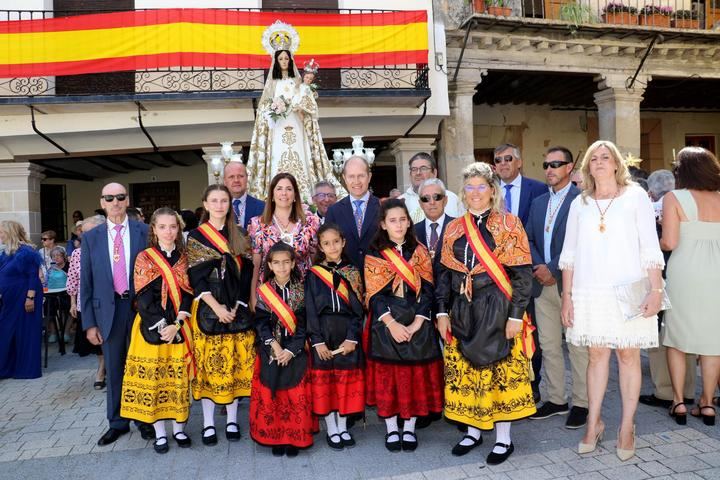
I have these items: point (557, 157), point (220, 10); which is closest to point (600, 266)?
point (557, 157)

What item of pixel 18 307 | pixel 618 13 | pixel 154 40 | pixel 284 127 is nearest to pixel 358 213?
pixel 284 127

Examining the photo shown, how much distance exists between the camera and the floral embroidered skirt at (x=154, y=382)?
3.49 m

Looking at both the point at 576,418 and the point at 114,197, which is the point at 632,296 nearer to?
the point at 576,418

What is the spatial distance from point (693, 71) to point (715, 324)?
35.1ft

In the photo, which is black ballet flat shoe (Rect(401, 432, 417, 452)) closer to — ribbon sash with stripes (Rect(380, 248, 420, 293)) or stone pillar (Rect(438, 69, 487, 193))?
ribbon sash with stripes (Rect(380, 248, 420, 293))

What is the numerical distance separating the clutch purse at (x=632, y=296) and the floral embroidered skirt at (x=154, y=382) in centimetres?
293

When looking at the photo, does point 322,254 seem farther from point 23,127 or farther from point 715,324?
point 23,127

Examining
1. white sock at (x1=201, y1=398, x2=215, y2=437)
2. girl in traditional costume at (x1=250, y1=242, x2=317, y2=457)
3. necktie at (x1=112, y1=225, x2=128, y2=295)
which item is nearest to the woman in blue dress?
necktie at (x1=112, y1=225, x2=128, y2=295)

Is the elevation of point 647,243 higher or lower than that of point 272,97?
lower

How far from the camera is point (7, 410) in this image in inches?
Result: 193

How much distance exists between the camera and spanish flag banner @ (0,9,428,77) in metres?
9.52

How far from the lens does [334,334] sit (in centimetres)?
348

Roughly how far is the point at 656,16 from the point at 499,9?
3805mm

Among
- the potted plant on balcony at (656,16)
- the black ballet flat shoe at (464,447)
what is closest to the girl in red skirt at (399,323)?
the black ballet flat shoe at (464,447)
